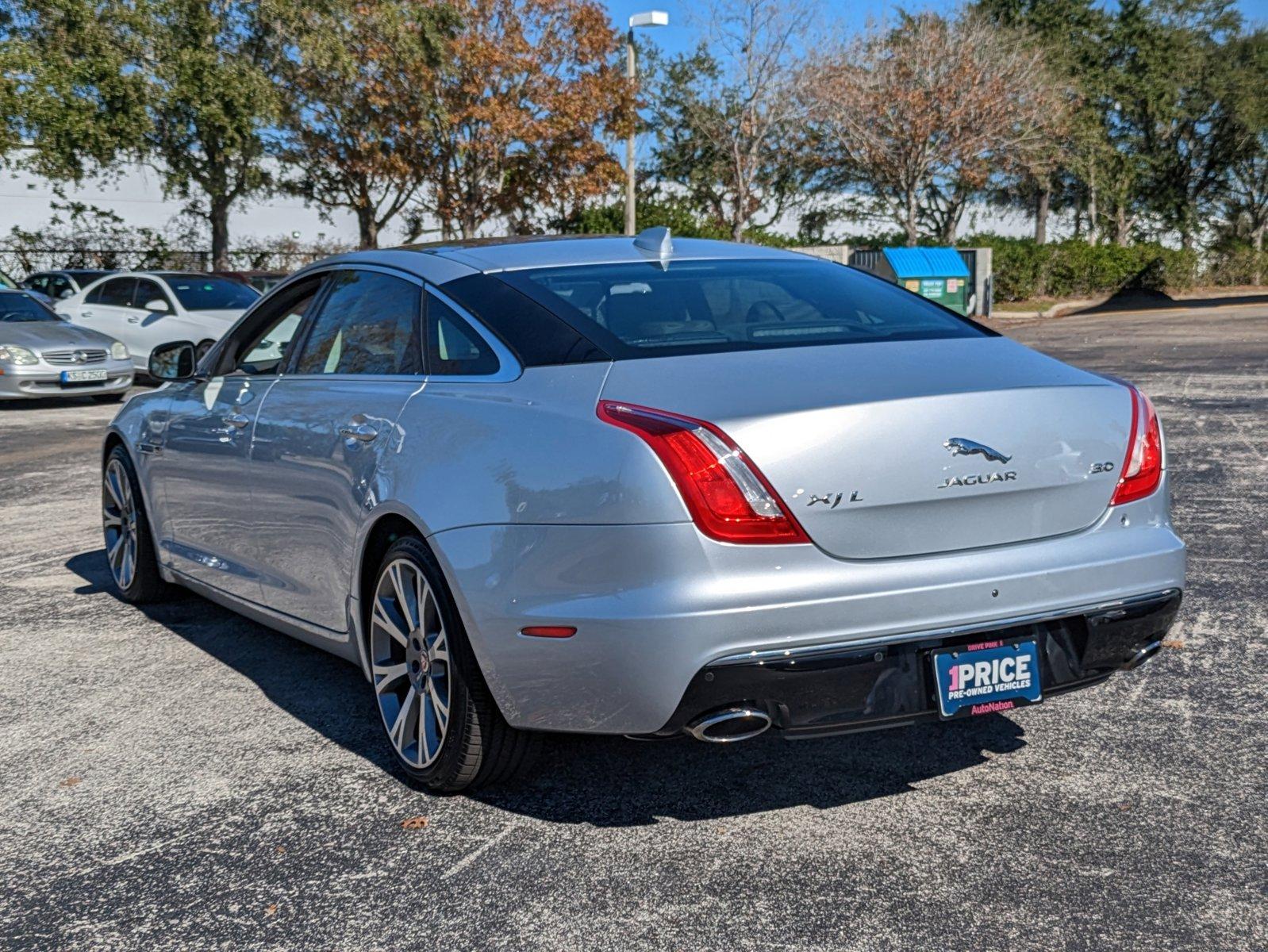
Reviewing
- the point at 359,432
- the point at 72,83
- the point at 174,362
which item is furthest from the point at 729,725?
the point at 72,83

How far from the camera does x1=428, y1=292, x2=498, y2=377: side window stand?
4.14 m

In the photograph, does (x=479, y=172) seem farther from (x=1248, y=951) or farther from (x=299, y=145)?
(x=1248, y=951)

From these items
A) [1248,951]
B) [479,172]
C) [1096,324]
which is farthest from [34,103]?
[1248,951]

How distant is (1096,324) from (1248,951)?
29.1 metres

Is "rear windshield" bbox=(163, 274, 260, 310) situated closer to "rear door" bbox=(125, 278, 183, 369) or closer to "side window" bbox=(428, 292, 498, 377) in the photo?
"rear door" bbox=(125, 278, 183, 369)

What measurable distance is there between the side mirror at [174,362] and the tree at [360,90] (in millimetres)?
23670

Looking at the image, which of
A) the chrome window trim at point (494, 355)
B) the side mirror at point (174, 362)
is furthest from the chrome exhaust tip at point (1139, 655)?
the side mirror at point (174, 362)

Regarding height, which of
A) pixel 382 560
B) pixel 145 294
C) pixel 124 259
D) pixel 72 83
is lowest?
pixel 382 560

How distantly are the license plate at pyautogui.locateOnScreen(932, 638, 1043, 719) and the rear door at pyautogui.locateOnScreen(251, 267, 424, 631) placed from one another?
66.2 inches

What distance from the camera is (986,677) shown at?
3.64m

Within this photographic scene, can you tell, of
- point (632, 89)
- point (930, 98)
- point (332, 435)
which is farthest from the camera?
point (930, 98)

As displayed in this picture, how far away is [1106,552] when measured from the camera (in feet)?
12.4

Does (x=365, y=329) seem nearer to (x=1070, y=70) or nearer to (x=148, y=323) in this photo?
(x=148, y=323)

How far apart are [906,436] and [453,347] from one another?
4.78 ft
